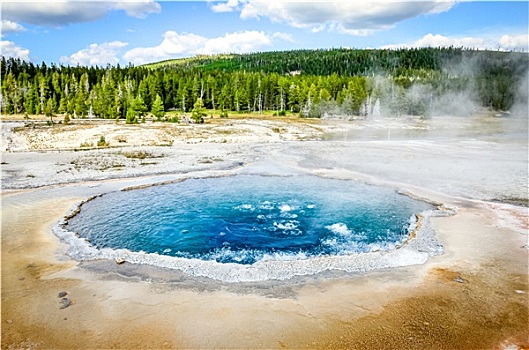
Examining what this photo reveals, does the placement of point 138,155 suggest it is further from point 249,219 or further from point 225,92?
point 225,92

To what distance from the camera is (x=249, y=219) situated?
1792 cm

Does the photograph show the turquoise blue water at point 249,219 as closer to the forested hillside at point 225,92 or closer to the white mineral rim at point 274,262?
the white mineral rim at point 274,262

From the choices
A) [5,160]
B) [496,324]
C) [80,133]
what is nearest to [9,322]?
[496,324]

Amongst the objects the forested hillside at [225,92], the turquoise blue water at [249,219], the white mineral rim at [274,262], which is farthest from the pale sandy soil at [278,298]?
the forested hillside at [225,92]

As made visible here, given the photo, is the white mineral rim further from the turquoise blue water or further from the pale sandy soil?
the turquoise blue water

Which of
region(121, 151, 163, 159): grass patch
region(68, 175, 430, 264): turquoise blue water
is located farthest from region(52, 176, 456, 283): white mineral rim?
region(121, 151, 163, 159): grass patch

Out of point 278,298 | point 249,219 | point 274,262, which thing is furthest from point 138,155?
point 278,298

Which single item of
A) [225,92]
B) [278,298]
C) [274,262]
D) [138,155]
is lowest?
[278,298]

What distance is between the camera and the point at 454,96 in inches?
4424

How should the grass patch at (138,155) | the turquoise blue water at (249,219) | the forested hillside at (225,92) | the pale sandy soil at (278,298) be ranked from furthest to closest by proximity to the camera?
the forested hillside at (225,92), the grass patch at (138,155), the turquoise blue water at (249,219), the pale sandy soil at (278,298)

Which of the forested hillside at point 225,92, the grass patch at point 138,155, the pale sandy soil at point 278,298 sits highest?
the forested hillside at point 225,92

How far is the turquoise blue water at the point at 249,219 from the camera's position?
14641 mm

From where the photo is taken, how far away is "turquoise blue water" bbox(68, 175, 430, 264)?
48.0ft

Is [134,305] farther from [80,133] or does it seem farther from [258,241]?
[80,133]
